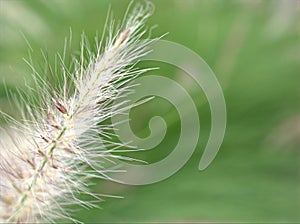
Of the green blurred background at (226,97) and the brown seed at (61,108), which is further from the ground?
the green blurred background at (226,97)

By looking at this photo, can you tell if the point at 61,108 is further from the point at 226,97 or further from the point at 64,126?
the point at 226,97

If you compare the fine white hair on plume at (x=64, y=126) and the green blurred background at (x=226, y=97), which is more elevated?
the green blurred background at (x=226, y=97)

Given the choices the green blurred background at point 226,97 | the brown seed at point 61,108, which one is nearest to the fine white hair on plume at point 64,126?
the brown seed at point 61,108

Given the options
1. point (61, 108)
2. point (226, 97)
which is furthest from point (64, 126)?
point (226, 97)

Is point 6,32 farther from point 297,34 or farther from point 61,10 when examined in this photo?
point 297,34

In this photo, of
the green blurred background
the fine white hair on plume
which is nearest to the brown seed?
the fine white hair on plume

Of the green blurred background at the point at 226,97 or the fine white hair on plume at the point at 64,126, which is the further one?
the green blurred background at the point at 226,97

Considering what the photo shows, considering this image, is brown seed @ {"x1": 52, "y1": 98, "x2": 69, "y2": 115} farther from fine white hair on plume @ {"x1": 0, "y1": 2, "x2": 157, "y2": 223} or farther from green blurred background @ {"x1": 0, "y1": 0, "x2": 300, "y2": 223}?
green blurred background @ {"x1": 0, "y1": 0, "x2": 300, "y2": 223}

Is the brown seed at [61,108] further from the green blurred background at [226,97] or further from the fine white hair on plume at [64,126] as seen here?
the green blurred background at [226,97]
